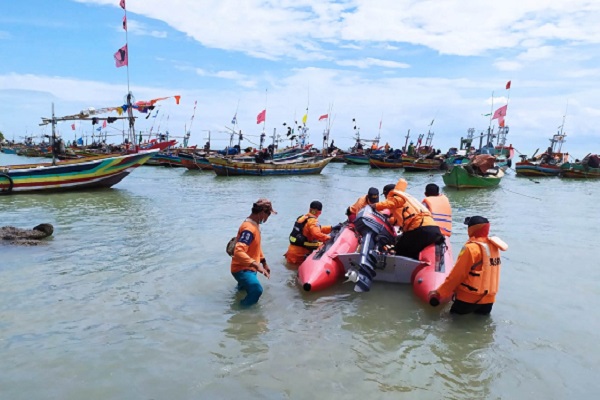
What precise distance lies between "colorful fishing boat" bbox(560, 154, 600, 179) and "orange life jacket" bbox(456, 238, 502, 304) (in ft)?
128

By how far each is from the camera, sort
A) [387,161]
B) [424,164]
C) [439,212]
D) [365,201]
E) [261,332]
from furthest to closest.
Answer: [387,161]
[424,164]
[365,201]
[439,212]
[261,332]

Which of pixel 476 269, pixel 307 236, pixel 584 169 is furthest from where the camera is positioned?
pixel 584 169

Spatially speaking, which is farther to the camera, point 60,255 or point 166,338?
point 60,255

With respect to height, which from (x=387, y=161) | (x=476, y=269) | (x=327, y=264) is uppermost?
(x=476, y=269)

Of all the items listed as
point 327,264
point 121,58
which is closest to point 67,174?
point 121,58

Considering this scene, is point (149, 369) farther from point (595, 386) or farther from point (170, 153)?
point (170, 153)

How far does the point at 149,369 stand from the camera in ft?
16.4

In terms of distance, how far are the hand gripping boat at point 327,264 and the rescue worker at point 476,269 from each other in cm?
196

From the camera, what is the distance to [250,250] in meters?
6.32

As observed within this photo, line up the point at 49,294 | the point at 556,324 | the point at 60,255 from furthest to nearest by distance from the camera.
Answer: the point at 60,255
the point at 49,294
the point at 556,324

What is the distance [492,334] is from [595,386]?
1.33 metres

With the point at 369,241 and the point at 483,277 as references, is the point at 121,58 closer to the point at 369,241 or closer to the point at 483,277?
the point at 369,241

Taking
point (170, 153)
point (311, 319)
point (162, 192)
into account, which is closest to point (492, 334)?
point (311, 319)

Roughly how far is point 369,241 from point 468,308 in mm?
2058
